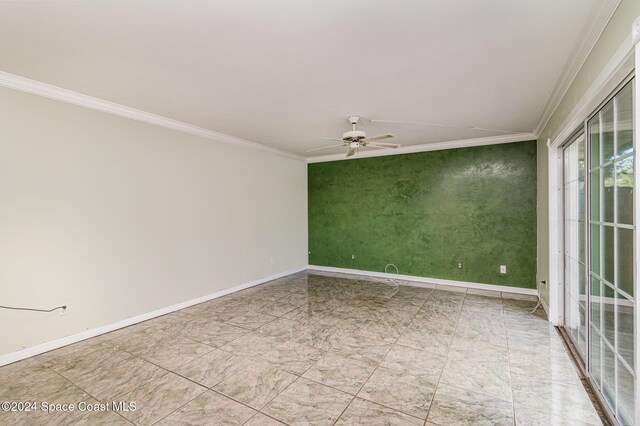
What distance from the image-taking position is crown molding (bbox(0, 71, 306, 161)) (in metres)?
2.67

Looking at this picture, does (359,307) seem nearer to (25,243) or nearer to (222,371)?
(222,371)

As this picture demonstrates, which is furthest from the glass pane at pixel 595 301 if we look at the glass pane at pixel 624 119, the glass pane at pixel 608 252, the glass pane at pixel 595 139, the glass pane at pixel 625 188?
the glass pane at pixel 624 119

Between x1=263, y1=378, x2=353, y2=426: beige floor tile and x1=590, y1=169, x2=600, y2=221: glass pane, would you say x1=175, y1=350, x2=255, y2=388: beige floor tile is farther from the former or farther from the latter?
x1=590, y1=169, x2=600, y2=221: glass pane

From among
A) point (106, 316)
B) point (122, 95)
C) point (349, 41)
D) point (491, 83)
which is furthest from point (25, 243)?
point (491, 83)

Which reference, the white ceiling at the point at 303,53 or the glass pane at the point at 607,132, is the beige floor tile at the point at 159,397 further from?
the glass pane at the point at 607,132

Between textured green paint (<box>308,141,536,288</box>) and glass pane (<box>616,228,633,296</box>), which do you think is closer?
glass pane (<box>616,228,633,296</box>)

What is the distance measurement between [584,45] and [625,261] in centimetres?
152

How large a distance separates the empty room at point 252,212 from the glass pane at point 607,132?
4 centimetres

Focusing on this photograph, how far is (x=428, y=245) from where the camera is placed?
5430 millimetres

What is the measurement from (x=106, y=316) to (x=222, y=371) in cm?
178

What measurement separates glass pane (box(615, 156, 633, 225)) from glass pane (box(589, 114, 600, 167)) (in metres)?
0.44

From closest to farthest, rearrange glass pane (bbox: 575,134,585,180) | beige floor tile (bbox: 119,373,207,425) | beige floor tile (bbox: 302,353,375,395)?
beige floor tile (bbox: 119,373,207,425) < beige floor tile (bbox: 302,353,375,395) < glass pane (bbox: 575,134,585,180)

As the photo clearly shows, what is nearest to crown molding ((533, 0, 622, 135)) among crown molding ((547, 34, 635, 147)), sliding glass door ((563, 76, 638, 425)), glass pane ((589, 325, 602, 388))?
crown molding ((547, 34, 635, 147))

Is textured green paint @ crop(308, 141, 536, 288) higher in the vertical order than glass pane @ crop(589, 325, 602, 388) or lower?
higher
